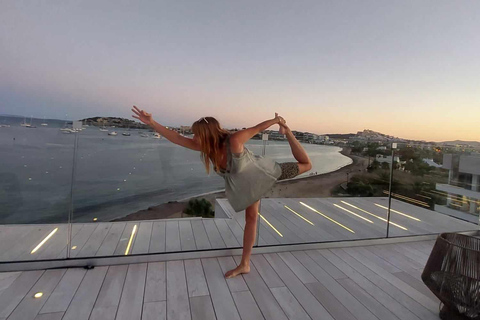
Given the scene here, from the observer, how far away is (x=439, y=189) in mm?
3461

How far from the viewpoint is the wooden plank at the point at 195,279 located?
1826 millimetres

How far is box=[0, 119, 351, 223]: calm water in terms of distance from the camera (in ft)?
7.12

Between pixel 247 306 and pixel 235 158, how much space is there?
1035mm

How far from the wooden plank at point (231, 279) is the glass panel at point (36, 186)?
136cm

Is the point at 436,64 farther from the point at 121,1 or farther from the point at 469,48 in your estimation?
the point at 121,1

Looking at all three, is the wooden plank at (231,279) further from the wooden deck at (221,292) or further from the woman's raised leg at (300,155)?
the woman's raised leg at (300,155)

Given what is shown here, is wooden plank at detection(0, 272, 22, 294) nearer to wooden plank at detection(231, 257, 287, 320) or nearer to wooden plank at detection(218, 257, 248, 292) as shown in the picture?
wooden plank at detection(218, 257, 248, 292)

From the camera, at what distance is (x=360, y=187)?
317 cm

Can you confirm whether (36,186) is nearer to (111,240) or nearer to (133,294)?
(111,240)

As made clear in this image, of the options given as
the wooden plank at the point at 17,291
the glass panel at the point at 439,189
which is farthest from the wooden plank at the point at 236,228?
the glass panel at the point at 439,189

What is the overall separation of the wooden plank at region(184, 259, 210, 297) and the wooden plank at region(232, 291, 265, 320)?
0.23 metres

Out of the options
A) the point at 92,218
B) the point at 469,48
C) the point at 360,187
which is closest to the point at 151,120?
the point at 92,218

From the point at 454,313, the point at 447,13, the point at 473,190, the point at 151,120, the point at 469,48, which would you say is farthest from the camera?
the point at 469,48

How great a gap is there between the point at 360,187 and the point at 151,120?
264 centimetres
